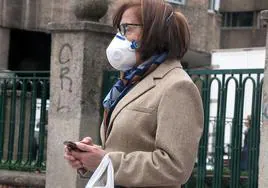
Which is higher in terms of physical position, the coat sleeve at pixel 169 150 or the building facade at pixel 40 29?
the building facade at pixel 40 29

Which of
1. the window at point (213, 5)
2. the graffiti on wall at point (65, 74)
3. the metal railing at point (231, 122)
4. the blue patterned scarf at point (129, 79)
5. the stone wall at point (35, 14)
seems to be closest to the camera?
the blue patterned scarf at point (129, 79)

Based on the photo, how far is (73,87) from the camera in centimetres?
692

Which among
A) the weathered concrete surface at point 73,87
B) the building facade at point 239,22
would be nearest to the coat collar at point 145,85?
the weathered concrete surface at point 73,87

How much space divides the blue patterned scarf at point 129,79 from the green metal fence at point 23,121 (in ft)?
14.5

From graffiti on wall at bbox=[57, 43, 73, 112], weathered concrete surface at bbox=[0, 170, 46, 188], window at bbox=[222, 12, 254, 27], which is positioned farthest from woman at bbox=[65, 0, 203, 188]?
window at bbox=[222, 12, 254, 27]

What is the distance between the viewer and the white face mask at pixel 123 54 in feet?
10.2

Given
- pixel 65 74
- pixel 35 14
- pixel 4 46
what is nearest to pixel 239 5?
pixel 35 14

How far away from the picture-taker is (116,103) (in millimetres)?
3127

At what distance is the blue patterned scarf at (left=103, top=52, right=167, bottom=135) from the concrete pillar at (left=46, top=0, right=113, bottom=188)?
12.0 ft

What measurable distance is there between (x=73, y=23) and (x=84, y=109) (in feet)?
2.80

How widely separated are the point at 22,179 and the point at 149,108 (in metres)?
4.87

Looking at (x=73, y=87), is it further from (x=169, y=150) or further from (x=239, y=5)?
(x=239, y=5)

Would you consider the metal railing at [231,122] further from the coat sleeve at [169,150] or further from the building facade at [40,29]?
the building facade at [40,29]

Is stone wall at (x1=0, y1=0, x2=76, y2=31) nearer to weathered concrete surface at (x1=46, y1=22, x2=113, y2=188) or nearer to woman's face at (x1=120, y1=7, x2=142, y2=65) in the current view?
weathered concrete surface at (x1=46, y1=22, x2=113, y2=188)
